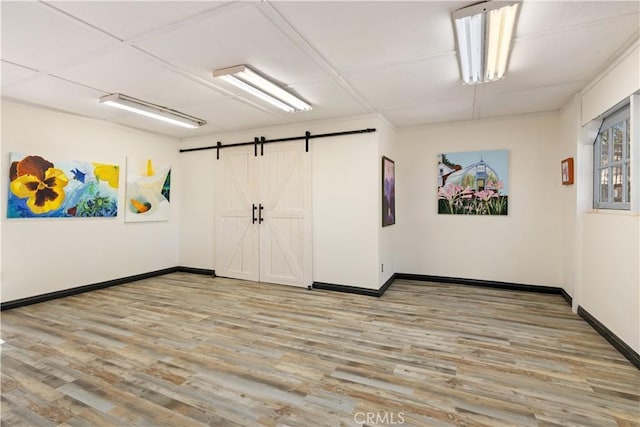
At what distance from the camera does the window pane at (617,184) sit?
120 inches

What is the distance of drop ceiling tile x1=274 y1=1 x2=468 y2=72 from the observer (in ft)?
6.88

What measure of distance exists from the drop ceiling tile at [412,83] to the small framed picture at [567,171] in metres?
1.61

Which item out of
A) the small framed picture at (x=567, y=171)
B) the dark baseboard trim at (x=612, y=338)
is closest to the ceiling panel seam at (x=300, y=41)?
the small framed picture at (x=567, y=171)

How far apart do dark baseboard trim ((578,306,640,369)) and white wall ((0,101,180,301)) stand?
6.40 metres

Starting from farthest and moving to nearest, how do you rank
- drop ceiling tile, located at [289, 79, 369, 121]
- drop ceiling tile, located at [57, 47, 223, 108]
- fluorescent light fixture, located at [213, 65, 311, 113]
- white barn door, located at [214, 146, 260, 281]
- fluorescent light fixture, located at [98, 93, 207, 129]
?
white barn door, located at [214, 146, 260, 281] < fluorescent light fixture, located at [98, 93, 207, 129] < drop ceiling tile, located at [289, 79, 369, 121] < fluorescent light fixture, located at [213, 65, 311, 113] < drop ceiling tile, located at [57, 47, 223, 108]

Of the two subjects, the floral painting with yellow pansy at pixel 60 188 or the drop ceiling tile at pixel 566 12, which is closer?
the drop ceiling tile at pixel 566 12

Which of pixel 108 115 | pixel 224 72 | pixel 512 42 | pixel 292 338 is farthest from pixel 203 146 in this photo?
pixel 512 42

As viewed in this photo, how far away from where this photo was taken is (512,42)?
2.54 meters

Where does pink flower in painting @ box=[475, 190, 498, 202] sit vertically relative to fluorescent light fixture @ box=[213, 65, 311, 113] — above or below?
below

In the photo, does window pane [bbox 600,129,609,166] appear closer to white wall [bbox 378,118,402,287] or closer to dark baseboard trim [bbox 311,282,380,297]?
white wall [bbox 378,118,402,287]

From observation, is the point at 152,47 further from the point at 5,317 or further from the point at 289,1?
the point at 5,317

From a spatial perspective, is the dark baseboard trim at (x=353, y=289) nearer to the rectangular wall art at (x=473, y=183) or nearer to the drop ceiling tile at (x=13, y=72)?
the rectangular wall art at (x=473, y=183)

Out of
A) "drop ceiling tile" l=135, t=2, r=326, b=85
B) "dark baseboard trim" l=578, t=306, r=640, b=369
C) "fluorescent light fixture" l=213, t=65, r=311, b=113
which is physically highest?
"drop ceiling tile" l=135, t=2, r=326, b=85

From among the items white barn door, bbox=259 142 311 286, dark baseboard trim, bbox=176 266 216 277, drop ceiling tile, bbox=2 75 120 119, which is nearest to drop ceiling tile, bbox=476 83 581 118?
white barn door, bbox=259 142 311 286
